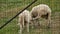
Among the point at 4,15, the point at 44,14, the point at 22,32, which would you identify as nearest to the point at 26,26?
the point at 22,32

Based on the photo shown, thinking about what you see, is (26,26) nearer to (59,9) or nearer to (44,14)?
(44,14)

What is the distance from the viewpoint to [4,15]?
29.8 feet

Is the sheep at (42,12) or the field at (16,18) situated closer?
the field at (16,18)

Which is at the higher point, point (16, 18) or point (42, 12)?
point (42, 12)

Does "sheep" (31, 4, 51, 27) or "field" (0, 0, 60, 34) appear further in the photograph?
"sheep" (31, 4, 51, 27)

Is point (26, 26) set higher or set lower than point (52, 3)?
lower

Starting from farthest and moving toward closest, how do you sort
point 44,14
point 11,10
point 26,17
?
point 11,10, point 44,14, point 26,17

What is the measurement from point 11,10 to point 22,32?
328cm

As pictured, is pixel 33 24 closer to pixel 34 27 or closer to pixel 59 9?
pixel 34 27

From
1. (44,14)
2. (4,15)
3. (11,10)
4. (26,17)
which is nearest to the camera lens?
(26,17)

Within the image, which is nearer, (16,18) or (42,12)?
(42,12)

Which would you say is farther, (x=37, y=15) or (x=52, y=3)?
(x=52, y=3)

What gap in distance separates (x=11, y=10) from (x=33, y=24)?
2.75 metres

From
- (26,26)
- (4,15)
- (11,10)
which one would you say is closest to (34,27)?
(26,26)
